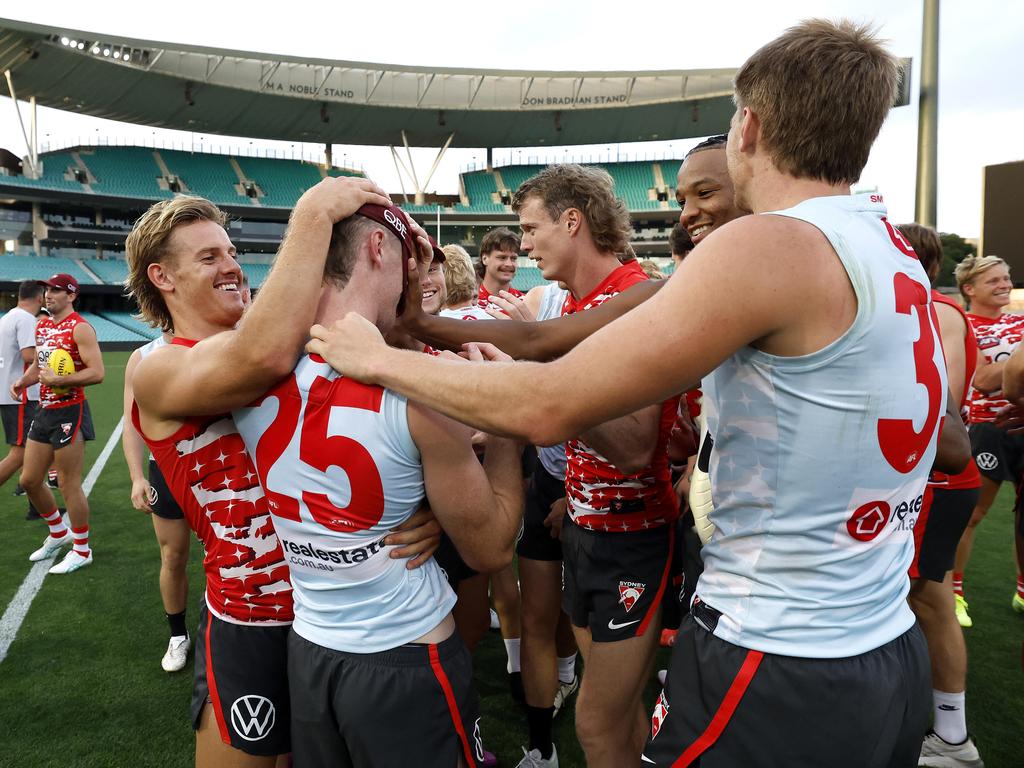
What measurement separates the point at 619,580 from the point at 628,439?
0.69 metres

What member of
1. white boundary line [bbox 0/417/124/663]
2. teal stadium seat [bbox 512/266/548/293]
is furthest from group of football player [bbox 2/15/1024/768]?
teal stadium seat [bbox 512/266/548/293]

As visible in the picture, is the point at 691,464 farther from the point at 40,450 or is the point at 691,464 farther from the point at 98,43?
the point at 98,43

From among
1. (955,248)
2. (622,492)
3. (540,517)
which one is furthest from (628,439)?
(955,248)

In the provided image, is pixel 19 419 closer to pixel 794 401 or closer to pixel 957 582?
pixel 794 401

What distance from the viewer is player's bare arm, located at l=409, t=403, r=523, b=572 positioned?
1435 mm

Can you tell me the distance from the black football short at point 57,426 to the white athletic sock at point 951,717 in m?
6.23

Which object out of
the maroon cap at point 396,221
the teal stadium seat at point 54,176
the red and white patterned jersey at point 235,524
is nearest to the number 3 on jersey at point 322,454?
the red and white patterned jersey at point 235,524

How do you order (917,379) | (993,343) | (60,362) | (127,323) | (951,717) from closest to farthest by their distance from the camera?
(917,379)
(951,717)
(993,343)
(60,362)
(127,323)

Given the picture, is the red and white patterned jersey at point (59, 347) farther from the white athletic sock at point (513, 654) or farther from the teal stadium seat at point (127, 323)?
the teal stadium seat at point (127, 323)

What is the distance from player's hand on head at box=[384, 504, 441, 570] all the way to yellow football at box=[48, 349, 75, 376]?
5.20 metres

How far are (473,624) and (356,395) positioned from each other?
2.28 metres

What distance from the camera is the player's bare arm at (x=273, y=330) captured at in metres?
1.42

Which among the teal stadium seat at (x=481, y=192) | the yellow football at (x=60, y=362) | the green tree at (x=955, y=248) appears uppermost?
the teal stadium seat at (x=481, y=192)

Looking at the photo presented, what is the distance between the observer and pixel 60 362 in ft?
17.7
